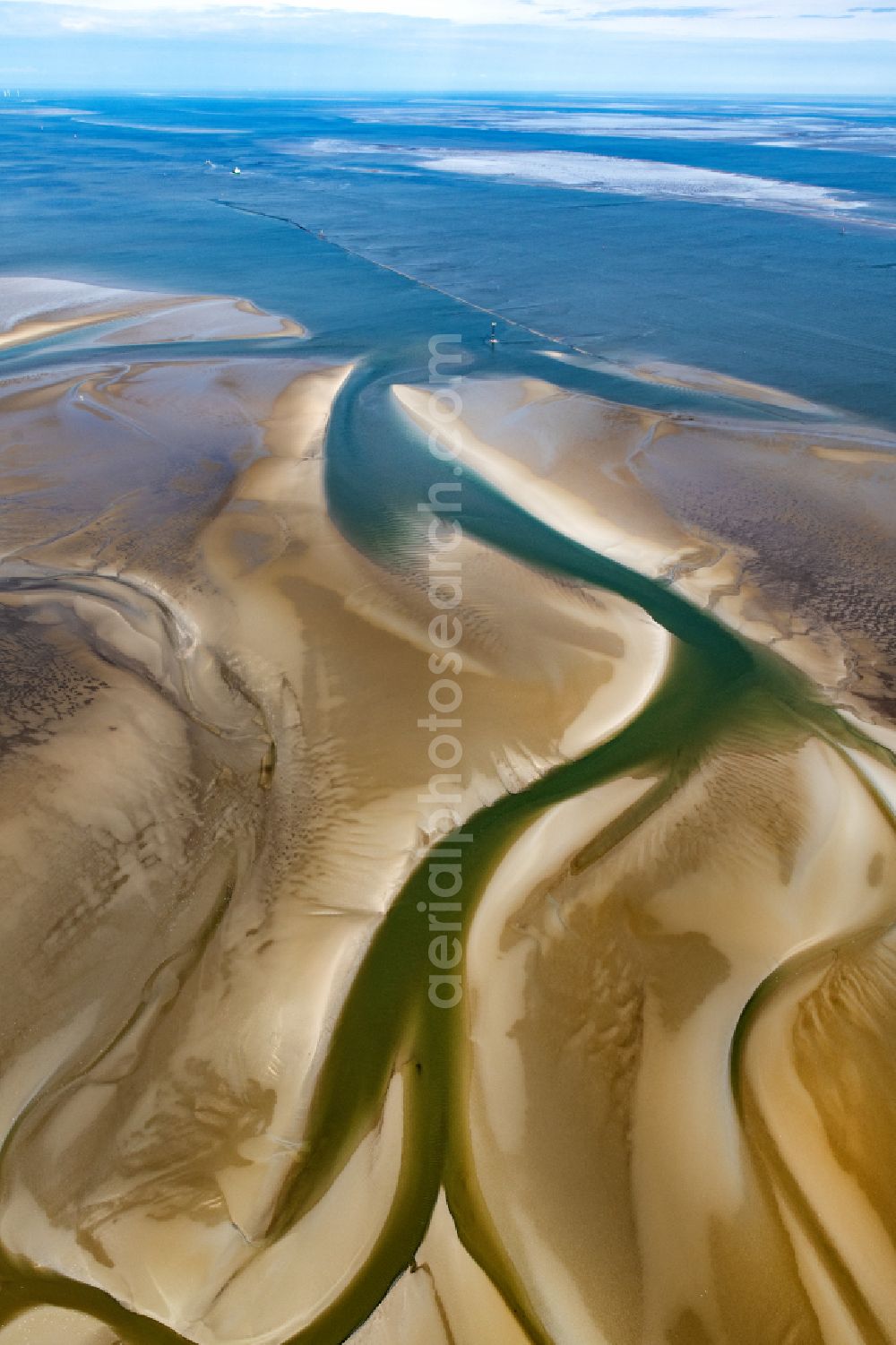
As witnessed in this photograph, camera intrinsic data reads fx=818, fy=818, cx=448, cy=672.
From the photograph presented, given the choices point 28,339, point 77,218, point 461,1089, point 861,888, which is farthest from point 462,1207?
point 77,218

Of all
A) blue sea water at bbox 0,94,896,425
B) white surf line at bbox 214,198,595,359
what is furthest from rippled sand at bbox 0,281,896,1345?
blue sea water at bbox 0,94,896,425

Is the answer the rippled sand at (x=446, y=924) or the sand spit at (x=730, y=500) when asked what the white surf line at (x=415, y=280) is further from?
the rippled sand at (x=446, y=924)

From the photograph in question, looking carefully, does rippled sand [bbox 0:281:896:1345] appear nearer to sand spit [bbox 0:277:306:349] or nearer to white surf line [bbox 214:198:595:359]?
white surf line [bbox 214:198:595:359]

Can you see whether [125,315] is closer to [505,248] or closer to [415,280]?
[415,280]

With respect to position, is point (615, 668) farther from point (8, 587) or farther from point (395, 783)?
point (8, 587)

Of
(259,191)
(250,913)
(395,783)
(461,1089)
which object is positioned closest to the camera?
(461,1089)

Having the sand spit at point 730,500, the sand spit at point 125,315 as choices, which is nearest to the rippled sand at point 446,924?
the sand spit at point 730,500
